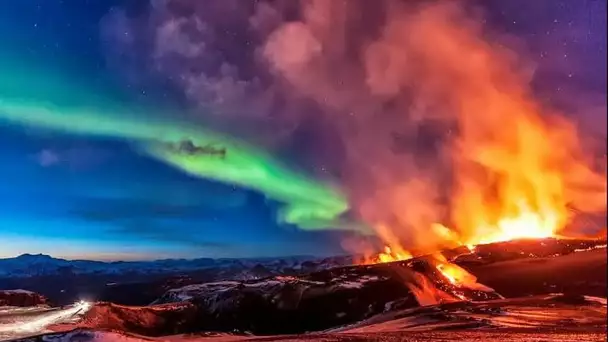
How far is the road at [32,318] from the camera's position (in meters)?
7.78

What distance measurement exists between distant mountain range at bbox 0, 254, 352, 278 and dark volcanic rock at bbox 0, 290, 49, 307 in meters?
0.44

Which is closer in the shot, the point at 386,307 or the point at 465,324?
the point at 465,324

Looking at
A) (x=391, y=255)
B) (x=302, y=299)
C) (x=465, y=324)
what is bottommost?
(x=465, y=324)

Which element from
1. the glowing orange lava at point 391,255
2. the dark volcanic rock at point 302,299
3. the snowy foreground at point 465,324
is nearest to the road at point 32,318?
Answer: the snowy foreground at point 465,324

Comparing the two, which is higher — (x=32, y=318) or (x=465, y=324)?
(x=32, y=318)

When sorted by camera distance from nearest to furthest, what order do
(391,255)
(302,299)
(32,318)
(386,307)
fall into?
(32,318), (302,299), (391,255), (386,307)

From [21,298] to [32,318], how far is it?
1.22 ft

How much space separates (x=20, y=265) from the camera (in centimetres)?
759

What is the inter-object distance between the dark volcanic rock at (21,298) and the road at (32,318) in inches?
3.5

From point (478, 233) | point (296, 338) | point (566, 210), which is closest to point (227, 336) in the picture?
point (296, 338)

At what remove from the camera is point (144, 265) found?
332 inches

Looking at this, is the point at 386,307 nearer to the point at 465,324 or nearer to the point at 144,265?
the point at 465,324

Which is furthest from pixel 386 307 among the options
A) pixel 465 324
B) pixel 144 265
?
pixel 144 265

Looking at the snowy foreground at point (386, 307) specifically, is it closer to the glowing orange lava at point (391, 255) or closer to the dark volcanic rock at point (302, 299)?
the dark volcanic rock at point (302, 299)
